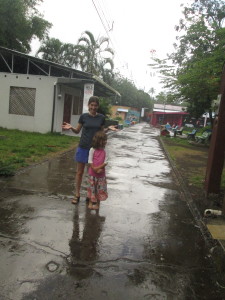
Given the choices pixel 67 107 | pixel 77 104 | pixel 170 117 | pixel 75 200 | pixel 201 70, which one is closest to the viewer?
pixel 75 200

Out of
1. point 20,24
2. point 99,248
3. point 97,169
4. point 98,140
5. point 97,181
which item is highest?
→ point 20,24

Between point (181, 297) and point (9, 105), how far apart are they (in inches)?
594

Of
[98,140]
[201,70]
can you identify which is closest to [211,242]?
[98,140]

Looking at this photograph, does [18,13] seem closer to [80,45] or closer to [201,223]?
[80,45]

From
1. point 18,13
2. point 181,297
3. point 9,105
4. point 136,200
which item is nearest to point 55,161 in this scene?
point 136,200

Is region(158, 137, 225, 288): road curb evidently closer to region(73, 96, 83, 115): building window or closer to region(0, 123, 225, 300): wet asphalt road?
region(0, 123, 225, 300): wet asphalt road

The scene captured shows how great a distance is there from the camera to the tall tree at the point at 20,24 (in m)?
19.0

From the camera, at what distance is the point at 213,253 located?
3.54m

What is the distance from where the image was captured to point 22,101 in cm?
1560

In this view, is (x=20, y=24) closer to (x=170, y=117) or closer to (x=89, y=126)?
(x=89, y=126)

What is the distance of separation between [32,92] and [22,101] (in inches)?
31.2

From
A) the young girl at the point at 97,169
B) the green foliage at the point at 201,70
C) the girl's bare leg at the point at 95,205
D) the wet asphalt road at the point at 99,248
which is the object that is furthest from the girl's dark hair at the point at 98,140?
the green foliage at the point at 201,70

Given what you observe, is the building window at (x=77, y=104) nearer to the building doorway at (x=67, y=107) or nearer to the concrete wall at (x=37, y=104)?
the building doorway at (x=67, y=107)

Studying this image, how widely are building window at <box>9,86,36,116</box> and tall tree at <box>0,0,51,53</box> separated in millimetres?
6222
